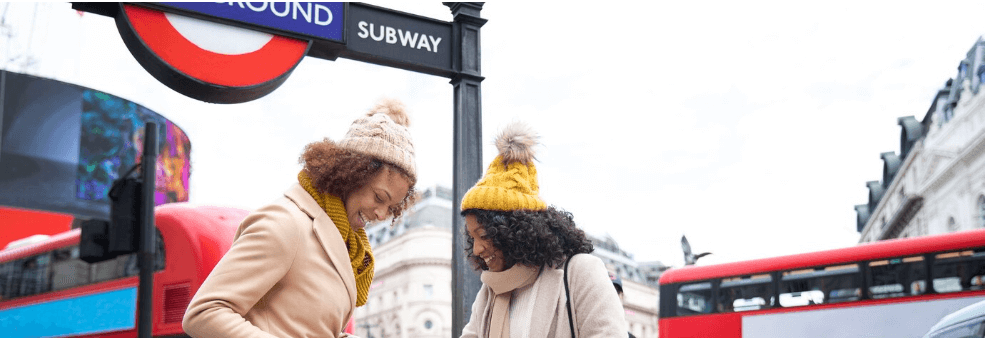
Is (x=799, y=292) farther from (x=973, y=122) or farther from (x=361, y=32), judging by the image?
(x=973, y=122)

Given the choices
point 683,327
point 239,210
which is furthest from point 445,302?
point 239,210

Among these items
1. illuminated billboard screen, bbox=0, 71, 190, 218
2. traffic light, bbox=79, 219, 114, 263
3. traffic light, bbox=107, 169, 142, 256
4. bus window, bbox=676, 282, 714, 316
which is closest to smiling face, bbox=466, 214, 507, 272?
traffic light, bbox=107, 169, 142, 256

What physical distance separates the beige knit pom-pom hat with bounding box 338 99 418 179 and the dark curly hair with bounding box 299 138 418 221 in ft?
0.05

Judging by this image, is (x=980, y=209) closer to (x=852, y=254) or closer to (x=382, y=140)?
(x=852, y=254)

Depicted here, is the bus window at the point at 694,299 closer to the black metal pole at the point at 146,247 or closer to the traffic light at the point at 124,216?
the black metal pole at the point at 146,247

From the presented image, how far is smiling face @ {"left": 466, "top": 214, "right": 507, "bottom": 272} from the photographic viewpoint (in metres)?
2.38

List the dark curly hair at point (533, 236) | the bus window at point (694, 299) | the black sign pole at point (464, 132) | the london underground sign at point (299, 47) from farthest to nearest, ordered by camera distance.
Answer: the bus window at point (694, 299)
the black sign pole at point (464, 132)
the london underground sign at point (299, 47)
the dark curly hair at point (533, 236)

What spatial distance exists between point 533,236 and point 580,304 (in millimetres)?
Result: 231

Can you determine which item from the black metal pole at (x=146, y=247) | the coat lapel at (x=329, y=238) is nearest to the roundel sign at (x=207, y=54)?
the coat lapel at (x=329, y=238)

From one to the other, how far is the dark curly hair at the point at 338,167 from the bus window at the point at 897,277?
424 inches

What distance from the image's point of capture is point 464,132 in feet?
10.4

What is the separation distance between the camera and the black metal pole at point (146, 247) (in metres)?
4.41

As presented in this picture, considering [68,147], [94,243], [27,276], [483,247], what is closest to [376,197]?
[483,247]

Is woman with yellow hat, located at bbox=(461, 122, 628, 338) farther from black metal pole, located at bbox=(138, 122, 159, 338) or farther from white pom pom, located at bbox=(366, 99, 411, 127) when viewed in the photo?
black metal pole, located at bbox=(138, 122, 159, 338)
